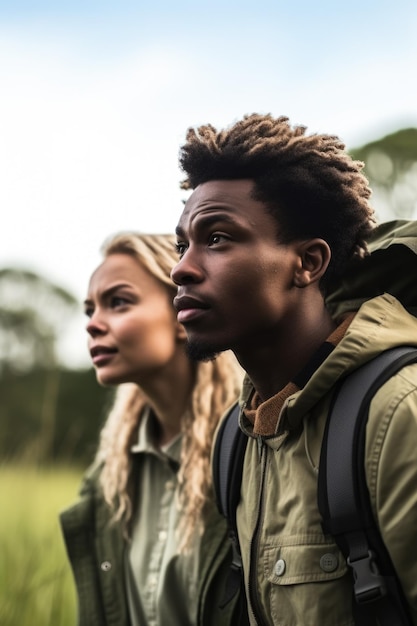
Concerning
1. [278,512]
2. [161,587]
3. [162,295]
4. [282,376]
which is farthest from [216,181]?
[161,587]

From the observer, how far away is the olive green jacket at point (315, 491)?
2.35 metres

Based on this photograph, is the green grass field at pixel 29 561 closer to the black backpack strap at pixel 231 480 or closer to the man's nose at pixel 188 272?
the black backpack strap at pixel 231 480

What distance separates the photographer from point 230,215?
109 inches

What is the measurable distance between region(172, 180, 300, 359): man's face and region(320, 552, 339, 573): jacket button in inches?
26.3

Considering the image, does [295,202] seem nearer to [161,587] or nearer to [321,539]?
[321,539]

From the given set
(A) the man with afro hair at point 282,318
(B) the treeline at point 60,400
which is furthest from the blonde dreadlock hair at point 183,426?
(B) the treeline at point 60,400

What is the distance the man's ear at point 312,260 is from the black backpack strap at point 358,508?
0.42 m

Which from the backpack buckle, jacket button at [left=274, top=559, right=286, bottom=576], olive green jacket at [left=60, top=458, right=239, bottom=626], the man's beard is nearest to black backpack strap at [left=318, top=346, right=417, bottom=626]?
the backpack buckle

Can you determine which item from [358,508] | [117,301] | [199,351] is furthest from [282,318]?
[117,301]

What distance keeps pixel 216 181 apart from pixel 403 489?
1.11 meters

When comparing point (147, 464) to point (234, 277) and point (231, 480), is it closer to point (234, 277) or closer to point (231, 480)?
point (231, 480)

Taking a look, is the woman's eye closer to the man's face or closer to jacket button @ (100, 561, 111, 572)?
jacket button @ (100, 561, 111, 572)

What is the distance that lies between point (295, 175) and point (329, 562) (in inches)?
45.2

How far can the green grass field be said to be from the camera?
15.7 feet
